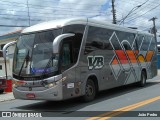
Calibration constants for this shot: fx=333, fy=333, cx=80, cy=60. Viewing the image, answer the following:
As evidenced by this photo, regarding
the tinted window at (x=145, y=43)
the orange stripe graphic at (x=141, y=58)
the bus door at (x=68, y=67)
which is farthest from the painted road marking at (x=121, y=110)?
the tinted window at (x=145, y=43)

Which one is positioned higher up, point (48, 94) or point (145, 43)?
point (145, 43)

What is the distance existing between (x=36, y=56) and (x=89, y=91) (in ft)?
8.98

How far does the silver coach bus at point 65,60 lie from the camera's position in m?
11.3

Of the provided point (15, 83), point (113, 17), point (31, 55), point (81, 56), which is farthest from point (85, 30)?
point (113, 17)

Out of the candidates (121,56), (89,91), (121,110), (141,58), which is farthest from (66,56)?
(141,58)

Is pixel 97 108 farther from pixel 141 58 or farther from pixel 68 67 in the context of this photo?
pixel 141 58

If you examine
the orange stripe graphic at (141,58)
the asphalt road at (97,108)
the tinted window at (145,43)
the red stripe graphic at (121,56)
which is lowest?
the asphalt road at (97,108)

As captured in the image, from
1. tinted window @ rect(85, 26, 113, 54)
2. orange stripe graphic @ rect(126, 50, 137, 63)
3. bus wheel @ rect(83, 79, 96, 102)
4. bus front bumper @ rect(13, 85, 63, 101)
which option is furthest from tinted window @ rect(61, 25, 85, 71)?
orange stripe graphic @ rect(126, 50, 137, 63)

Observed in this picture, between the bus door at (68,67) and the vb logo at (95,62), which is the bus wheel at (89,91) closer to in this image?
the vb logo at (95,62)

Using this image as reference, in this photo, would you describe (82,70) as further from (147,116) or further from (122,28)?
(122,28)

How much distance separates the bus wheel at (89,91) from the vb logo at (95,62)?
1.97ft

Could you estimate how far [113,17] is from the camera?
37.1 m

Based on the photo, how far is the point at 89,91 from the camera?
42.9 feet

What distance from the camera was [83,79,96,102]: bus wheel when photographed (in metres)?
12.8
